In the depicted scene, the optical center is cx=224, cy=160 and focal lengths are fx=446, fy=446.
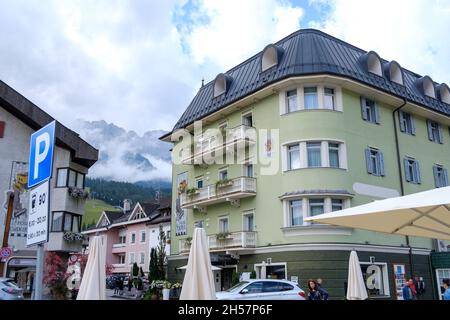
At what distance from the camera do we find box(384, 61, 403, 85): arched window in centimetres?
3190

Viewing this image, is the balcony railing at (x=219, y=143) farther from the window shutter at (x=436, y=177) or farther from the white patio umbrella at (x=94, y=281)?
the white patio umbrella at (x=94, y=281)

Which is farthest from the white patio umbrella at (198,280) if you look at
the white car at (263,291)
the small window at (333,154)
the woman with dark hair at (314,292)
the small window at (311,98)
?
the small window at (311,98)

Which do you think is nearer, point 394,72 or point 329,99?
point 329,99

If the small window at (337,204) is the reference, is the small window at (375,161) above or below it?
above

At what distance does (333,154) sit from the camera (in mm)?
27250

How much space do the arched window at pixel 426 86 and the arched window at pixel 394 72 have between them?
3006 mm

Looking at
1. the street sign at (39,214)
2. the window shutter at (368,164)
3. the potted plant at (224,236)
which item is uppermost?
the window shutter at (368,164)

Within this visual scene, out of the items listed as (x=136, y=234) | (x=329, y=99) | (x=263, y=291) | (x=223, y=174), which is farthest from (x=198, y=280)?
(x=136, y=234)

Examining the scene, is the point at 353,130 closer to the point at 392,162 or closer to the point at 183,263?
the point at 392,162

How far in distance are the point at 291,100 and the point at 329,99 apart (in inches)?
93.1

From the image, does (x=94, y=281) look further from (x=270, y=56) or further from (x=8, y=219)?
(x=8, y=219)

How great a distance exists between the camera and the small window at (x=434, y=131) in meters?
34.1
